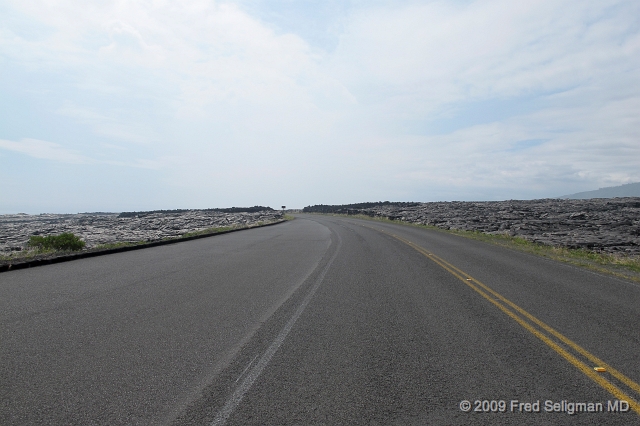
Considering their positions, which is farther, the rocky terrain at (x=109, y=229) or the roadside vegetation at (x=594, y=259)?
the rocky terrain at (x=109, y=229)

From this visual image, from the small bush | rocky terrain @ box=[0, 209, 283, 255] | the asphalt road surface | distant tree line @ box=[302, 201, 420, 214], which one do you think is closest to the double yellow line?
the asphalt road surface

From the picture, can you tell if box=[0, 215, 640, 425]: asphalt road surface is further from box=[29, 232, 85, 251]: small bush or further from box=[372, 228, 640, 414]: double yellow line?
box=[29, 232, 85, 251]: small bush

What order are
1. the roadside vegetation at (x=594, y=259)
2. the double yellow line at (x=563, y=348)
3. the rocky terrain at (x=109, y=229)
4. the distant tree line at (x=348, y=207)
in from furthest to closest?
the distant tree line at (x=348, y=207) → the rocky terrain at (x=109, y=229) → the roadside vegetation at (x=594, y=259) → the double yellow line at (x=563, y=348)

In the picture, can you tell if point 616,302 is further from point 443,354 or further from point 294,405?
point 294,405

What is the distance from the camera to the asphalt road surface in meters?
3.68

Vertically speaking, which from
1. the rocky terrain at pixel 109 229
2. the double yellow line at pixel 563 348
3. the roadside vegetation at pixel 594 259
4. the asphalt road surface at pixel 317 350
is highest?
the rocky terrain at pixel 109 229

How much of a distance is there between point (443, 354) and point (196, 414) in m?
2.87

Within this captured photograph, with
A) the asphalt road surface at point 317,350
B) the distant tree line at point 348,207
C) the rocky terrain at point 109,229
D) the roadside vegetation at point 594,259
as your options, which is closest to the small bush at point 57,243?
the rocky terrain at point 109,229

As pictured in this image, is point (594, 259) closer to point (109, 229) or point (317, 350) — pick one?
point (317, 350)

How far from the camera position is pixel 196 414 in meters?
3.56

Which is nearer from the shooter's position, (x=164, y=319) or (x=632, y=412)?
(x=632, y=412)

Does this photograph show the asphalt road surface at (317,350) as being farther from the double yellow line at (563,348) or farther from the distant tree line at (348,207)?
the distant tree line at (348,207)

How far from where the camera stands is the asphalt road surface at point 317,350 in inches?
145

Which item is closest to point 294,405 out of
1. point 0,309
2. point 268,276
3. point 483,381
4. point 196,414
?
point 196,414
